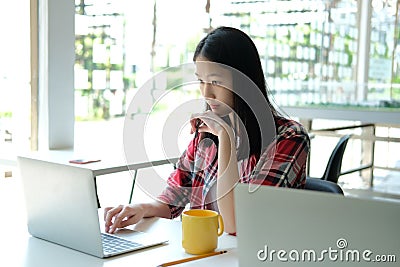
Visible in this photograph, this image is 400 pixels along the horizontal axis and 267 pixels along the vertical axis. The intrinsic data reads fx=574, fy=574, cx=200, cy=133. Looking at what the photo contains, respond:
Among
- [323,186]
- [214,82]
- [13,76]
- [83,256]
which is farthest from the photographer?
[13,76]

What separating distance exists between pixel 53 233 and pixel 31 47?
4.66ft

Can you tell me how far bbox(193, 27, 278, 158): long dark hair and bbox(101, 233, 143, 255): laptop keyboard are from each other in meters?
0.49

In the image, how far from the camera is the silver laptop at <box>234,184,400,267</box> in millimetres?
891

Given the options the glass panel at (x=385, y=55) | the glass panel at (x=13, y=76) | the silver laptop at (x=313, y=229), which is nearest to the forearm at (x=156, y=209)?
the silver laptop at (x=313, y=229)

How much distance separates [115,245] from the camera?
1369 mm

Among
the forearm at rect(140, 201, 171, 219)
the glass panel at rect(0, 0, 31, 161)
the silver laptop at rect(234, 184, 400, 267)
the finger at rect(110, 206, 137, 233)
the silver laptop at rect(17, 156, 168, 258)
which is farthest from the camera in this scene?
the glass panel at rect(0, 0, 31, 161)

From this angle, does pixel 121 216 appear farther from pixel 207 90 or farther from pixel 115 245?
pixel 207 90

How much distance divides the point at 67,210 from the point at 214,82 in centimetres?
59

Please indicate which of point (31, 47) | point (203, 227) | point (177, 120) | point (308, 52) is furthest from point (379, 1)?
point (203, 227)

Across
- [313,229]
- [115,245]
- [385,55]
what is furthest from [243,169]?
[385,55]

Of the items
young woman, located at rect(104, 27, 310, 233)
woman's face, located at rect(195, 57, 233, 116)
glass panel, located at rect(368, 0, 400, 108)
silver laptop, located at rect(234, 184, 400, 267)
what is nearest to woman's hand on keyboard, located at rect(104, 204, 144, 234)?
young woman, located at rect(104, 27, 310, 233)

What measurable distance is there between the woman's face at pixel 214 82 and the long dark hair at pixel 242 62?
2cm

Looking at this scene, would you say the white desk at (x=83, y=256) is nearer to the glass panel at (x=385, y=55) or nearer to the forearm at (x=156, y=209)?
the forearm at (x=156, y=209)

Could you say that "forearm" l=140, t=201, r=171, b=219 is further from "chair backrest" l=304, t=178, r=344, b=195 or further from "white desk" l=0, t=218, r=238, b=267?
"chair backrest" l=304, t=178, r=344, b=195
